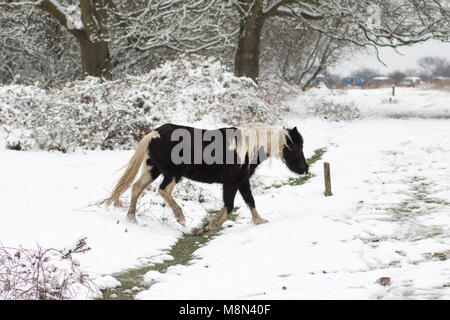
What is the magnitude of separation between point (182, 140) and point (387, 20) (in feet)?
49.7

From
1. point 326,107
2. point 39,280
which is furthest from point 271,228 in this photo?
point 326,107

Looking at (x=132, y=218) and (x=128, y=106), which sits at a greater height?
(x=128, y=106)

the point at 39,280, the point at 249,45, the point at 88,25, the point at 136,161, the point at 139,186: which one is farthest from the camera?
the point at 249,45

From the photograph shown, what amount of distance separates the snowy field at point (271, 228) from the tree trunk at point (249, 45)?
7222 mm

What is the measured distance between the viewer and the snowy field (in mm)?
3824

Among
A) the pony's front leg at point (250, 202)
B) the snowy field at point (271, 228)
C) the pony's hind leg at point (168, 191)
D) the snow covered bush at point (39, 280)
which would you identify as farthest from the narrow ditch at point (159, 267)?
the pony's front leg at point (250, 202)

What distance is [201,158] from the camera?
618 centimetres

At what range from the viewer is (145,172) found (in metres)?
6.30

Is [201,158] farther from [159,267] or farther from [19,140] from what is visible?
[19,140]

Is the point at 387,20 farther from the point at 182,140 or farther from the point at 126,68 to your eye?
the point at 182,140

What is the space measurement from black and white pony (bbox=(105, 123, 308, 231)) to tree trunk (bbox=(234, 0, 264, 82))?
36.7 ft

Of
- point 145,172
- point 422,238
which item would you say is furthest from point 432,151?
point 145,172

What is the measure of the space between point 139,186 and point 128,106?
5732 mm

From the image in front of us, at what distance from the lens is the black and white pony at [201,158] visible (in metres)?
6.13
